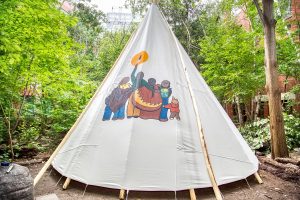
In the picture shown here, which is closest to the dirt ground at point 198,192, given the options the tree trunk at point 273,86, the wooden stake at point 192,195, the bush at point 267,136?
the wooden stake at point 192,195

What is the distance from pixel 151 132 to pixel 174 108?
673 millimetres

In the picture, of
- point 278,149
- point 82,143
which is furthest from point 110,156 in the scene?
point 278,149

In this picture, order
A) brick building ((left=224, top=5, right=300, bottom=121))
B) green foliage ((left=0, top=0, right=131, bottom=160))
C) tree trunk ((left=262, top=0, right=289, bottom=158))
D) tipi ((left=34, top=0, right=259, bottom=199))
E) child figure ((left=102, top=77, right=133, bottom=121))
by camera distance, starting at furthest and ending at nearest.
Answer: brick building ((left=224, top=5, right=300, bottom=121)) → tree trunk ((left=262, top=0, right=289, bottom=158)) → child figure ((left=102, top=77, right=133, bottom=121)) → green foliage ((left=0, top=0, right=131, bottom=160)) → tipi ((left=34, top=0, right=259, bottom=199))

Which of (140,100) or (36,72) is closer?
(140,100)

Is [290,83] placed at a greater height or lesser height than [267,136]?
greater

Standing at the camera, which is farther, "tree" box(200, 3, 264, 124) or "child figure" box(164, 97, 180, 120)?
"tree" box(200, 3, 264, 124)

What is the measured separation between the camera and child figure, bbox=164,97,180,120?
16.9 ft

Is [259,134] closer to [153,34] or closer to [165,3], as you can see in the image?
[153,34]

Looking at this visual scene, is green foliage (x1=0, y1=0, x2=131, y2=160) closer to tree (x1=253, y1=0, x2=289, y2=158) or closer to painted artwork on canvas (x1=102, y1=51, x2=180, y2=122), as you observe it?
painted artwork on canvas (x1=102, y1=51, x2=180, y2=122)

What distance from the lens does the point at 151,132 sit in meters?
4.98

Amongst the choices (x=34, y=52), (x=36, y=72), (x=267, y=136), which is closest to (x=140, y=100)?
(x=34, y=52)

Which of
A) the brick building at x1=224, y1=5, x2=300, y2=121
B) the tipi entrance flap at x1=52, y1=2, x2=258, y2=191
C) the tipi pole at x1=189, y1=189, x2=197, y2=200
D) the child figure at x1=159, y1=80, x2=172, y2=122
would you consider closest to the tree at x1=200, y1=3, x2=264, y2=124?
the brick building at x1=224, y1=5, x2=300, y2=121

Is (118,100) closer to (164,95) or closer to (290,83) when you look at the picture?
(164,95)

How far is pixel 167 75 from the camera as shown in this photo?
18.3 ft
